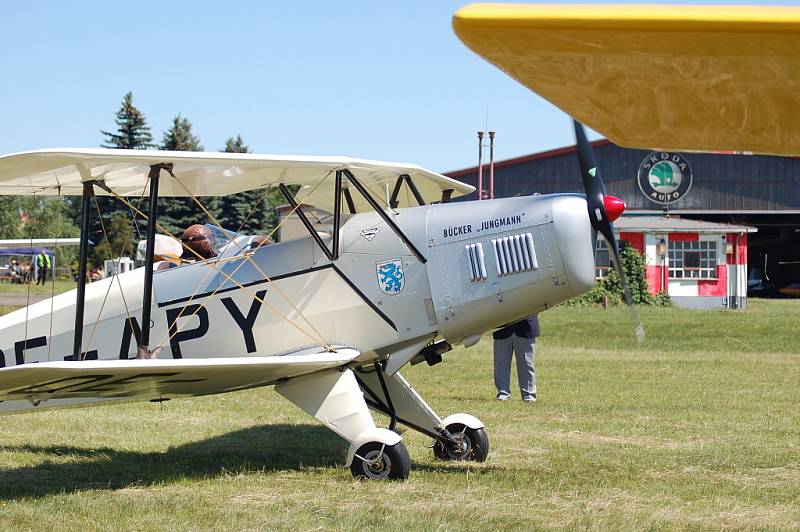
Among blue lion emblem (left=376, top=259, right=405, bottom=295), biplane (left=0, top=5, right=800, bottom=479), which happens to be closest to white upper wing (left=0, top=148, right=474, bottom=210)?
biplane (left=0, top=5, right=800, bottom=479)

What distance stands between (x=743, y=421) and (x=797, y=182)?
122 ft

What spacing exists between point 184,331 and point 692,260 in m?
36.4

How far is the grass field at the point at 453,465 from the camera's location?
6926 mm

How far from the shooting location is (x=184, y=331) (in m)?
9.10

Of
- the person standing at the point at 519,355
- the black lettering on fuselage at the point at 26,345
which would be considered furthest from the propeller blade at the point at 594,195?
the person standing at the point at 519,355

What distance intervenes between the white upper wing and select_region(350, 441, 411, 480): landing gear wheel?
2.37 m

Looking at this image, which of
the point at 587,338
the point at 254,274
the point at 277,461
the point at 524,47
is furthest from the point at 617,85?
the point at 587,338

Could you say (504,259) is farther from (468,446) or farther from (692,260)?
(692,260)

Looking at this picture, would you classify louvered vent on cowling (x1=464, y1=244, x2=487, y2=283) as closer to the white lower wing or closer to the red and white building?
the white lower wing

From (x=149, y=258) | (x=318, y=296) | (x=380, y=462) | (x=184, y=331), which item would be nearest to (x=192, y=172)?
(x=149, y=258)

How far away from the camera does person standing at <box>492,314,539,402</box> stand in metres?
13.8

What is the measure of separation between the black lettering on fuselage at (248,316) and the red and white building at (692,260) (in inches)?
1333

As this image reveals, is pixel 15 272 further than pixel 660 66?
Yes

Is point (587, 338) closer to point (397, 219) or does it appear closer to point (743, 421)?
point (743, 421)
